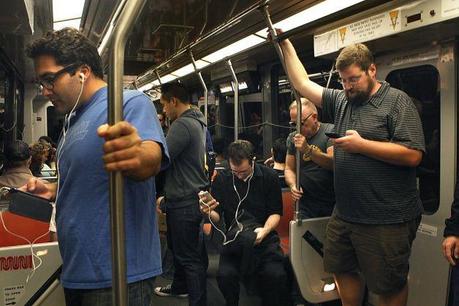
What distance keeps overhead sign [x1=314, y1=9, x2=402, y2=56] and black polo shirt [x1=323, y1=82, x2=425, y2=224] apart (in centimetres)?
55

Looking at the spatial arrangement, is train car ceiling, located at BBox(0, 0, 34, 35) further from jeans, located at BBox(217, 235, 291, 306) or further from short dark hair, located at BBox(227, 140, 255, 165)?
jeans, located at BBox(217, 235, 291, 306)

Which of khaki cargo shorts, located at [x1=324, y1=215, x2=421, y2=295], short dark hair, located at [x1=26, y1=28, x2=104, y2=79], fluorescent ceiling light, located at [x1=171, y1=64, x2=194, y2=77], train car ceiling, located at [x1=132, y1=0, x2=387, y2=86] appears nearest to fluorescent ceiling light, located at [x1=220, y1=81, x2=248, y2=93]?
fluorescent ceiling light, located at [x1=171, y1=64, x2=194, y2=77]

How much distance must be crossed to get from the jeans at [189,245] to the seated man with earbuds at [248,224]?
116mm

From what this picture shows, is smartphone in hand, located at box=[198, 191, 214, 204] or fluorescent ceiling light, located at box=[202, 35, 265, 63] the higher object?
fluorescent ceiling light, located at box=[202, 35, 265, 63]

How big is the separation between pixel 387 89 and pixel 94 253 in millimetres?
1710

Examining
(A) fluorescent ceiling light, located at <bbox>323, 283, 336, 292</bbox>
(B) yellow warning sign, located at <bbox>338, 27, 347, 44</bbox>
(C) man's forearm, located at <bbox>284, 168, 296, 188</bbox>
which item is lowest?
(A) fluorescent ceiling light, located at <bbox>323, 283, 336, 292</bbox>

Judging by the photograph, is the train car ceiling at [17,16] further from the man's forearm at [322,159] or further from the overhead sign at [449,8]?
the overhead sign at [449,8]

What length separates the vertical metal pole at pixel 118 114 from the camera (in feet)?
2.99

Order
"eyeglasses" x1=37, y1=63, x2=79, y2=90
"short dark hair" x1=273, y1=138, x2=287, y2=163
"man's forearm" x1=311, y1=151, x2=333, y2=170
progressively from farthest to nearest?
1. "short dark hair" x1=273, y1=138, x2=287, y2=163
2. "man's forearm" x1=311, y1=151, x2=333, y2=170
3. "eyeglasses" x1=37, y1=63, x2=79, y2=90

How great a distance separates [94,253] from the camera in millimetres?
1440

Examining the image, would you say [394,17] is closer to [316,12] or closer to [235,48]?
[316,12]

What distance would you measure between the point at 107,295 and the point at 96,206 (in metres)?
0.29

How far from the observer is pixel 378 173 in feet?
7.63

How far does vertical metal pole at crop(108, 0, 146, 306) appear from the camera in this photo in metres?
0.91
